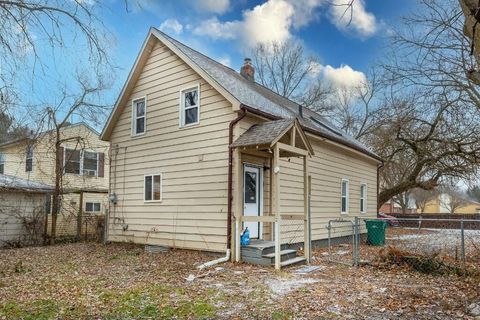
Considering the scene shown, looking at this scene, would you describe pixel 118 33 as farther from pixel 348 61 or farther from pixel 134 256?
pixel 348 61

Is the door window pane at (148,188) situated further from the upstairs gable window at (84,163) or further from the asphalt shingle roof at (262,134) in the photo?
the upstairs gable window at (84,163)

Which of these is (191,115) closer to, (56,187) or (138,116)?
(138,116)

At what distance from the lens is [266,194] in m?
11.4

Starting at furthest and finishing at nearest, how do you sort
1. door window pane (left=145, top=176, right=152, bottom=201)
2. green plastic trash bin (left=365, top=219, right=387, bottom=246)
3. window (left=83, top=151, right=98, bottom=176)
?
1. window (left=83, top=151, right=98, bottom=176)
2. green plastic trash bin (left=365, top=219, right=387, bottom=246)
3. door window pane (left=145, top=176, right=152, bottom=201)

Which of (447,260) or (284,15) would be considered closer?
(284,15)

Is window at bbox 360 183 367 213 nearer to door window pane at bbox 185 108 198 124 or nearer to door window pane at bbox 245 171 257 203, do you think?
door window pane at bbox 245 171 257 203

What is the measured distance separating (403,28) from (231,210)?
27.1ft

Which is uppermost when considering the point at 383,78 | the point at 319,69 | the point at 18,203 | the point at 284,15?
the point at 319,69

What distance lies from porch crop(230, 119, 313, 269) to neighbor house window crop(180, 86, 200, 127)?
78.8 inches

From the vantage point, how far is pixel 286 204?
11750mm

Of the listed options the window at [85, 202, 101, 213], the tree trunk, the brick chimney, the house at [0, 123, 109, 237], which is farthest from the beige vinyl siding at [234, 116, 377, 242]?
the window at [85, 202, 101, 213]

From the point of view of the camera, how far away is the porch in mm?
9344

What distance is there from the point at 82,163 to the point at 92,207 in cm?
253

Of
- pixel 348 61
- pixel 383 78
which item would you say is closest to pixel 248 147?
pixel 383 78
